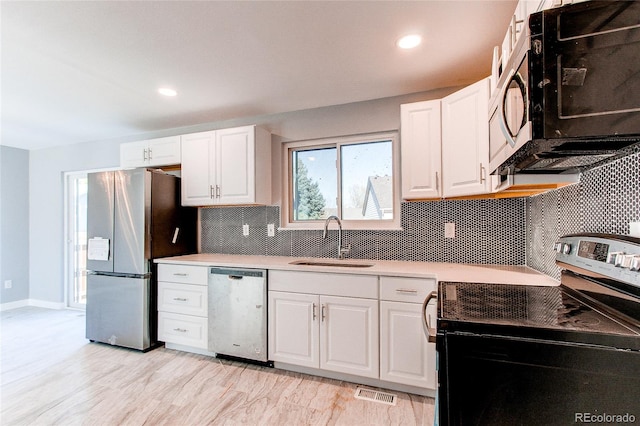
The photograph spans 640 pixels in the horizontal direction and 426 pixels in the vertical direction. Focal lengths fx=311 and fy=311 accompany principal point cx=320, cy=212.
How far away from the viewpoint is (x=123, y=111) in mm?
3191

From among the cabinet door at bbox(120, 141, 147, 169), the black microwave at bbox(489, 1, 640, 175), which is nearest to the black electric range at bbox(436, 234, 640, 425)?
the black microwave at bbox(489, 1, 640, 175)

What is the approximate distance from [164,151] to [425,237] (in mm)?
2854

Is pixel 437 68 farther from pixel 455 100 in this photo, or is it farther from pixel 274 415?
pixel 274 415

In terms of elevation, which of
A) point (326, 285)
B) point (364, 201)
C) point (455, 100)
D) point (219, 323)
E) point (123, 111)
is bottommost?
point (219, 323)

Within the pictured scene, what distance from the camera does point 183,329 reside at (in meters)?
2.92

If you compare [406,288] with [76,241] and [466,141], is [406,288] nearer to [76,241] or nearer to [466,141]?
[466,141]

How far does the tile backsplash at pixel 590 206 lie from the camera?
1.12 meters

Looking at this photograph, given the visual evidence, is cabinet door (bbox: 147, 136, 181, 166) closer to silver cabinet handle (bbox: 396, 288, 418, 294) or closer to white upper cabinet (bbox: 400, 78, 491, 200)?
white upper cabinet (bbox: 400, 78, 491, 200)

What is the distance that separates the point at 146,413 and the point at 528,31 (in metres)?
2.75


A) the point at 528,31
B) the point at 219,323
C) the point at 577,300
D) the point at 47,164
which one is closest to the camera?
the point at 528,31

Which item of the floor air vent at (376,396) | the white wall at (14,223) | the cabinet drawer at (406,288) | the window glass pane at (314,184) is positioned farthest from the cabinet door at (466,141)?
the white wall at (14,223)

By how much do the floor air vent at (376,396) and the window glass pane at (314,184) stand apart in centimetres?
158

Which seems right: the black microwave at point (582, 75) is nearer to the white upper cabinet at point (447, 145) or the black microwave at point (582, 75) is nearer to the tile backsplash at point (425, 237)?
the white upper cabinet at point (447, 145)

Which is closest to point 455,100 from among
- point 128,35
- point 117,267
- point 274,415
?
point 128,35
